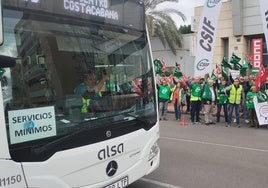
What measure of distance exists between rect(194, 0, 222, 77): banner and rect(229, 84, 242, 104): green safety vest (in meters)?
1.57

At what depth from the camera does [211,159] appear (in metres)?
7.55

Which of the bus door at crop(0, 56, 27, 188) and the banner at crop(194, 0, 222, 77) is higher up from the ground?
the banner at crop(194, 0, 222, 77)

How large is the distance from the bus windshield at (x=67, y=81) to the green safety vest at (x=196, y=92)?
350 inches

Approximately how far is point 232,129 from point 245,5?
40.5 feet

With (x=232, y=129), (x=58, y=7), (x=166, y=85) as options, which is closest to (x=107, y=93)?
(x=58, y=7)

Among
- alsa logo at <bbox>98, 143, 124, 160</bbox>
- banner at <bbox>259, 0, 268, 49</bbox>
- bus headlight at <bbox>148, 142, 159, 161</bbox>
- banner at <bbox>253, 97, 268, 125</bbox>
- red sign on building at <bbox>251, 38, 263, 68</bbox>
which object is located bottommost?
banner at <bbox>253, 97, 268, 125</bbox>

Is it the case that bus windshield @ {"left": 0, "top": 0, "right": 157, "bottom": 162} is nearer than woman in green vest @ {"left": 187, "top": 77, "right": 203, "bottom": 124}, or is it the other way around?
bus windshield @ {"left": 0, "top": 0, "right": 157, "bottom": 162}

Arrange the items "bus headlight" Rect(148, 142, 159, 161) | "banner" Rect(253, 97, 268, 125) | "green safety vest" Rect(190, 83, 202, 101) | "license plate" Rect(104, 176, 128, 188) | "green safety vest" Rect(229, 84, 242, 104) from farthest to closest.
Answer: "green safety vest" Rect(190, 83, 202, 101) → "green safety vest" Rect(229, 84, 242, 104) → "banner" Rect(253, 97, 268, 125) → "bus headlight" Rect(148, 142, 159, 161) → "license plate" Rect(104, 176, 128, 188)

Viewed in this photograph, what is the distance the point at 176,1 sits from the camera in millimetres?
24531

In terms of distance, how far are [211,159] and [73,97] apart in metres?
4.37

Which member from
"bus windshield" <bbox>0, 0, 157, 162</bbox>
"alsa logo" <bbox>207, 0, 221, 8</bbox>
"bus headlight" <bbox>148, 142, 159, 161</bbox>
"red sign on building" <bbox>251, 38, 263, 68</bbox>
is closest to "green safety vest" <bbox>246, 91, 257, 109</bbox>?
"alsa logo" <bbox>207, 0, 221, 8</bbox>

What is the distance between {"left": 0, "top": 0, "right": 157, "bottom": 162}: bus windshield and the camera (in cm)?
350

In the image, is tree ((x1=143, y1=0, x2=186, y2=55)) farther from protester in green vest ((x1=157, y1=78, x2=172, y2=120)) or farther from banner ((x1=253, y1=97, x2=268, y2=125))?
banner ((x1=253, y1=97, x2=268, y2=125))

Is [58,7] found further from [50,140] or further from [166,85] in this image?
[166,85]
